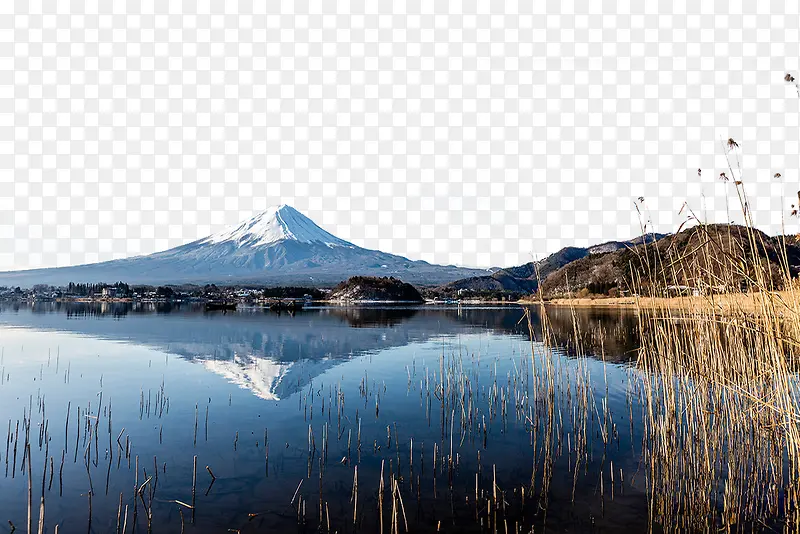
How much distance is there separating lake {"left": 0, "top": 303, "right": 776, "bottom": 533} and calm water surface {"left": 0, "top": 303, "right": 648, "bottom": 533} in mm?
45

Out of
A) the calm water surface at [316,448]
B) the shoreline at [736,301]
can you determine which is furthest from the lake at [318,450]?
the shoreline at [736,301]

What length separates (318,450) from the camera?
34.7ft

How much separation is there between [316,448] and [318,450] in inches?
5.9

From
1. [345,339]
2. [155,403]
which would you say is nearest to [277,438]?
[155,403]

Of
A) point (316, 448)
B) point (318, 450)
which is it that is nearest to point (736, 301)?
point (318, 450)

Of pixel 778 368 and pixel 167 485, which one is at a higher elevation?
pixel 778 368

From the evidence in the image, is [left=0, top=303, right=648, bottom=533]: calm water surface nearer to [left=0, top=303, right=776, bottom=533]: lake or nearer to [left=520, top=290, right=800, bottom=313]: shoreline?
[left=0, top=303, right=776, bottom=533]: lake

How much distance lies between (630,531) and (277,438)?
320 inches

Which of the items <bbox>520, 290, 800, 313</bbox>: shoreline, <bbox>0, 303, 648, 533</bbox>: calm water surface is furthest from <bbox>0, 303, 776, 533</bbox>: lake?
<bbox>520, 290, 800, 313</bbox>: shoreline

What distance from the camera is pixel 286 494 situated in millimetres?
8195

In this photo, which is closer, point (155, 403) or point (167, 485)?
point (167, 485)

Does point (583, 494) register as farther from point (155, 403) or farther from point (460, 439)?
point (155, 403)

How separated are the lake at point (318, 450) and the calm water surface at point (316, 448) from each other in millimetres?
45

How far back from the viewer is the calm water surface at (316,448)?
24.4 ft
